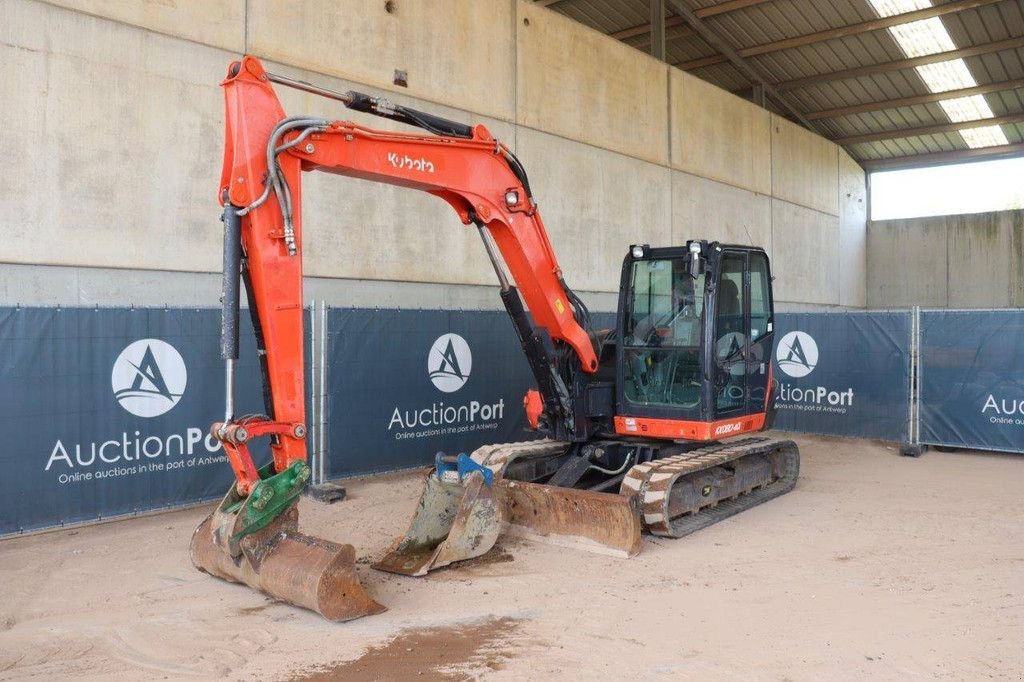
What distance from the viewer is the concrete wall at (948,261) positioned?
23.9 m

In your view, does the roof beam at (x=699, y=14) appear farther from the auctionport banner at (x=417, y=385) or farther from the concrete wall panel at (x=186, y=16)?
the concrete wall panel at (x=186, y=16)

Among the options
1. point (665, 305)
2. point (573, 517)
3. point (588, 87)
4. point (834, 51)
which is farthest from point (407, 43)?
point (834, 51)

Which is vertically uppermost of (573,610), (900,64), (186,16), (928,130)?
(900,64)

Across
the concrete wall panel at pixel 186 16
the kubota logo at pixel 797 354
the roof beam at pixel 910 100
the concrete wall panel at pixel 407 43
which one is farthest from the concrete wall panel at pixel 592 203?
the roof beam at pixel 910 100

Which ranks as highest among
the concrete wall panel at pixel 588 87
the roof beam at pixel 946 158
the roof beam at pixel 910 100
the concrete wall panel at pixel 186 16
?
the roof beam at pixel 910 100

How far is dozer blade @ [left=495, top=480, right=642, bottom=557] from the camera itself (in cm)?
627

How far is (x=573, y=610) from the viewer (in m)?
5.13

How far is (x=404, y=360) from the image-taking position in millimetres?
9562

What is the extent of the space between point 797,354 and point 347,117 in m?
7.51

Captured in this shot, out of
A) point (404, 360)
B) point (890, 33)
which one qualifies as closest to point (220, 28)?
point (404, 360)

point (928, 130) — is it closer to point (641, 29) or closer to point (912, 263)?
point (912, 263)

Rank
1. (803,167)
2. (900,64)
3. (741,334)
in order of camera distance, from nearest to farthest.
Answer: (741,334) → (900,64) → (803,167)

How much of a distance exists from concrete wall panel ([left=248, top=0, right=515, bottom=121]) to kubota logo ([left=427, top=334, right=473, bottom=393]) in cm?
364

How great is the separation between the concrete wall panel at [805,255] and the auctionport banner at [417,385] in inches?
432
